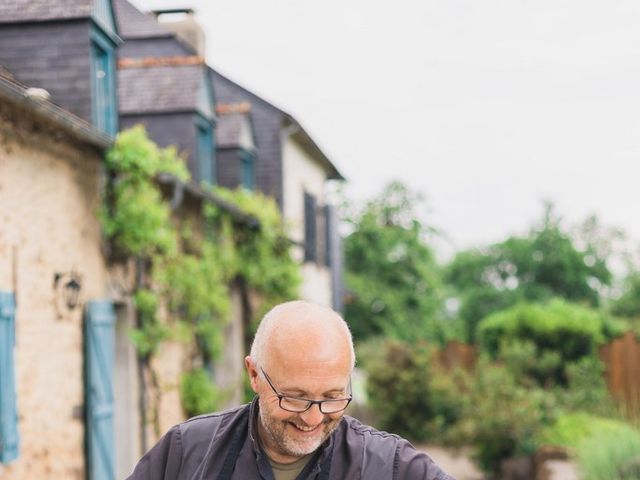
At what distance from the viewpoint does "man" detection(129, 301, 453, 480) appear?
241 centimetres

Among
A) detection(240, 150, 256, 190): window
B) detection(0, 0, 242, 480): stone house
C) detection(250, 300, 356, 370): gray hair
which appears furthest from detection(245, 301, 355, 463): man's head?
detection(240, 150, 256, 190): window

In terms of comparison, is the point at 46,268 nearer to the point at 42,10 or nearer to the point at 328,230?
the point at 42,10

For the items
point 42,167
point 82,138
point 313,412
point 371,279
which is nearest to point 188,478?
point 313,412

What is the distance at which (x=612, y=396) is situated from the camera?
16047 mm

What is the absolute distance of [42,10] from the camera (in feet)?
25.6

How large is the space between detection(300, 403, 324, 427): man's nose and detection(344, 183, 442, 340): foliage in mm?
24783

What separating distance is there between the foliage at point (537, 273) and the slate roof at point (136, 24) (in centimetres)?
2766

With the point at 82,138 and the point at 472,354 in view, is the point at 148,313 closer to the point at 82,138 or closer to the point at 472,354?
the point at 82,138

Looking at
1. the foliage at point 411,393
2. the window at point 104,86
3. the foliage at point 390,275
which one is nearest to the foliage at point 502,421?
the foliage at point 411,393

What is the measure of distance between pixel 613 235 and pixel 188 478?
144ft

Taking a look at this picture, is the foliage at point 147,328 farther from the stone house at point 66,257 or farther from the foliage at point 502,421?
the foliage at point 502,421

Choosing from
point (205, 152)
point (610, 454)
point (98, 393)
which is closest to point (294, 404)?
point (98, 393)

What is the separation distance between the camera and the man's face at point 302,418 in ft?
7.89

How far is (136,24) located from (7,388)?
316 inches
